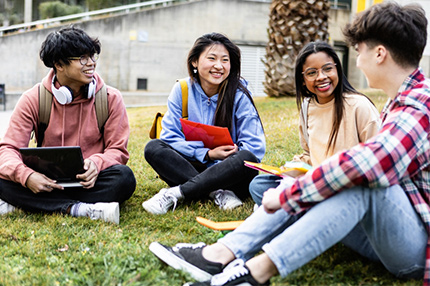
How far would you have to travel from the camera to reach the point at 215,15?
1911 centimetres

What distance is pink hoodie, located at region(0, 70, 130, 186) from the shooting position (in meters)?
3.83

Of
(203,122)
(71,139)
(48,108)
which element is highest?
(48,108)

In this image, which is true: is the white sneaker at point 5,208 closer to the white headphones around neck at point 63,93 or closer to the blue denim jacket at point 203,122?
the white headphones around neck at point 63,93

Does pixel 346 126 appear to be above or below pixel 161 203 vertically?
above

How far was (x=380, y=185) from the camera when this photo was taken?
83.3 inches

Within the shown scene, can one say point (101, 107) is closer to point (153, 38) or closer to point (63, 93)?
point (63, 93)

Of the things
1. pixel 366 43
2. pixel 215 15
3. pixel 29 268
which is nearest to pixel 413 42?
pixel 366 43

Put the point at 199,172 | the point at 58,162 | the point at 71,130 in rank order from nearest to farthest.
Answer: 1. the point at 58,162
2. the point at 71,130
3. the point at 199,172

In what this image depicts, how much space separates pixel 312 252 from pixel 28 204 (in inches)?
97.5

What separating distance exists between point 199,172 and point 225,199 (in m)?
0.39

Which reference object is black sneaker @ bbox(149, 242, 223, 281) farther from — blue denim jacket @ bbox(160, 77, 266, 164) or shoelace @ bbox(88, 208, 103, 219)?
blue denim jacket @ bbox(160, 77, 266, 164)

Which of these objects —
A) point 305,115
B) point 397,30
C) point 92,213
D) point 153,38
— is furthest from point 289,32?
point 397,30

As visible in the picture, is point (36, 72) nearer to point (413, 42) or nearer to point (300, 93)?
point (300, 93)

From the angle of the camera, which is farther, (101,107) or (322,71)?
(101,107)
